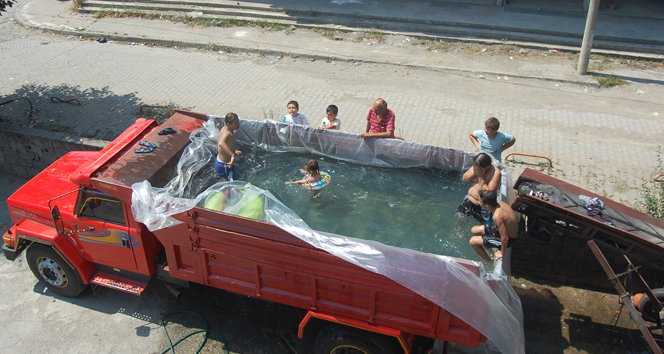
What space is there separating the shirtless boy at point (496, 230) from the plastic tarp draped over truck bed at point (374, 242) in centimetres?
64

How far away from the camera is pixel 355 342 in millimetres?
4461

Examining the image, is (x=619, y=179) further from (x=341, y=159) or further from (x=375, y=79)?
(x=375, y=79)

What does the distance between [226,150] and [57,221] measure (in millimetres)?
2069

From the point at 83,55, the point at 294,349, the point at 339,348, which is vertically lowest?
the point at 294,349


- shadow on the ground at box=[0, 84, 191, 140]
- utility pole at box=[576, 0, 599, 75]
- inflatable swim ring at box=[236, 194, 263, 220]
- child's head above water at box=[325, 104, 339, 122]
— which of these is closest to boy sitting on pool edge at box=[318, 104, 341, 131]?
child's head above water at box=[325, 104, 339, 122]

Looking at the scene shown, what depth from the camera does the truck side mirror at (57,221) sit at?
5052 millimetres

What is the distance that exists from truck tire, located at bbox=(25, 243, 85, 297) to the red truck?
1 cm

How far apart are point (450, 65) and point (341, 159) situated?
612cm

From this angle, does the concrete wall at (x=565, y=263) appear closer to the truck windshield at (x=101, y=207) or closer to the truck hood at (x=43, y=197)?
the truck windshield at (x=101, y=207)

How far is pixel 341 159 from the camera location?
6.61m

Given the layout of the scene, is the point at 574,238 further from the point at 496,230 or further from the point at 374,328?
the point at 374,328

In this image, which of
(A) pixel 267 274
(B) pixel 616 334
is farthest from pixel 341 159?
(B) pixel 616 334

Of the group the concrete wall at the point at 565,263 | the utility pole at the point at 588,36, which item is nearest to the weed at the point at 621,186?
the concrete wall at the point at 565,263

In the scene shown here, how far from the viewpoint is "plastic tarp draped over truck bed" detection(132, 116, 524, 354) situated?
153 inches
